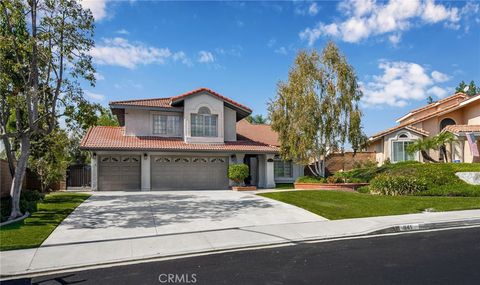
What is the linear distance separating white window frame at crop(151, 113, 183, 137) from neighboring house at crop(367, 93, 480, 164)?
48.8 feet

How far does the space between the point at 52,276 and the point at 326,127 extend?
750 inches

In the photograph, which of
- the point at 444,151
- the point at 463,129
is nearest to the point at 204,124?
the point at 444,151

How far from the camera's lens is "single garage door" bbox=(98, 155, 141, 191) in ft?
72.5

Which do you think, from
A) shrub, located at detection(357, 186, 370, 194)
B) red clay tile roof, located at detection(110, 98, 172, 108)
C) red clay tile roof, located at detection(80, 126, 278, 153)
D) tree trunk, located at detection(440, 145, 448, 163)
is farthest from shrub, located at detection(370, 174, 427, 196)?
red clay tile roof, located at detection(110, 98, 172, 108)

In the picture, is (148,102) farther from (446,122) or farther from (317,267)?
(446,122)

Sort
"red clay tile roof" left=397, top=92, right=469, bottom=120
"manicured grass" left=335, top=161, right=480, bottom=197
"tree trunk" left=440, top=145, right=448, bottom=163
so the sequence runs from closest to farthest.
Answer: "manicured grass" left=335, top=161, right=480, bottom=197, "tree trunk" left=440, top=145, right=448, bottom=163, "red clay tile roof" left=397, top=92, right=469, bottom=120

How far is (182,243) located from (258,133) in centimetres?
2282

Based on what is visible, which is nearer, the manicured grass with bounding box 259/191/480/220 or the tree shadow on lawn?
the tree shadow on lawn

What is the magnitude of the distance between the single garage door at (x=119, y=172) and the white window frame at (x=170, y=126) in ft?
8.07

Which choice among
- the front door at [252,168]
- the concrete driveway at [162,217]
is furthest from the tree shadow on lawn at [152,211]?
the front door at [252,168]

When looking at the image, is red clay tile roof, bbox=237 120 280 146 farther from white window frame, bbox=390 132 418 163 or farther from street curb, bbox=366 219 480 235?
street curb, bbox=366 219 480 235

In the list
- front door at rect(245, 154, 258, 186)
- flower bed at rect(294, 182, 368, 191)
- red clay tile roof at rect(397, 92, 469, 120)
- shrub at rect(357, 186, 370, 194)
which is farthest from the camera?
red clay tile roof at rect(397, 92, 469, 120)

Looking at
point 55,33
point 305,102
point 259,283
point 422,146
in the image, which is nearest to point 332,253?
point 259,283

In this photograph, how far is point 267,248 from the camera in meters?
8.55
